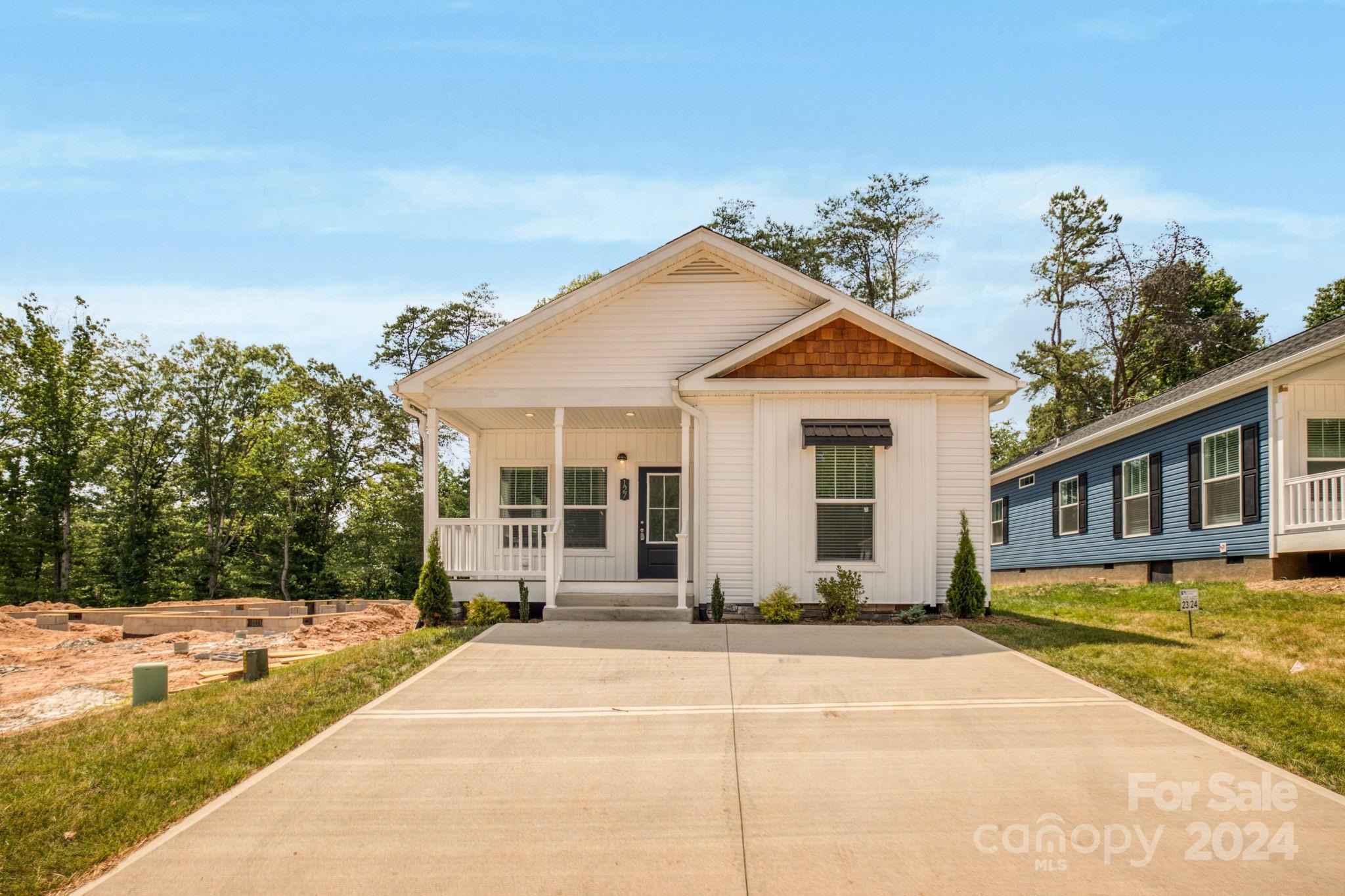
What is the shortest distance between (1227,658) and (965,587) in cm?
354

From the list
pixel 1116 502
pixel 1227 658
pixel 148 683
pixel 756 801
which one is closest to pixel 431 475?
pixel 148 683

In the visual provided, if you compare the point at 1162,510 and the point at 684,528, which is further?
the point at 1162,510

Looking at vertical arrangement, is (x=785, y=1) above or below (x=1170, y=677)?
above

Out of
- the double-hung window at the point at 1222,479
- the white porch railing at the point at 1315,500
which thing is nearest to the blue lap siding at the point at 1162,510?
the double-hung window at the point at 1222,479

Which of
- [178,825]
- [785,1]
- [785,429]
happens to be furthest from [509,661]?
[785,1]

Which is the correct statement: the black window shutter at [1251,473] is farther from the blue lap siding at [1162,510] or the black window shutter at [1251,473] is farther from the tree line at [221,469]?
the tree line at [221,469]

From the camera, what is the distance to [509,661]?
30.2ft

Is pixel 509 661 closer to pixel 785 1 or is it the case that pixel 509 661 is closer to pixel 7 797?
pixel 7 797

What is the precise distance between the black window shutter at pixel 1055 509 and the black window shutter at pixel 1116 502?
2916 millimetres

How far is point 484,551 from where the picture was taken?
12.7 m

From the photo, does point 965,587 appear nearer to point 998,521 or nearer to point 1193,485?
point 1193,485

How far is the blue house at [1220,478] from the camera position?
1300 centimetres

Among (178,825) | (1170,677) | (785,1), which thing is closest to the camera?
(178,825)

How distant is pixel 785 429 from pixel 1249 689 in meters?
6.28
